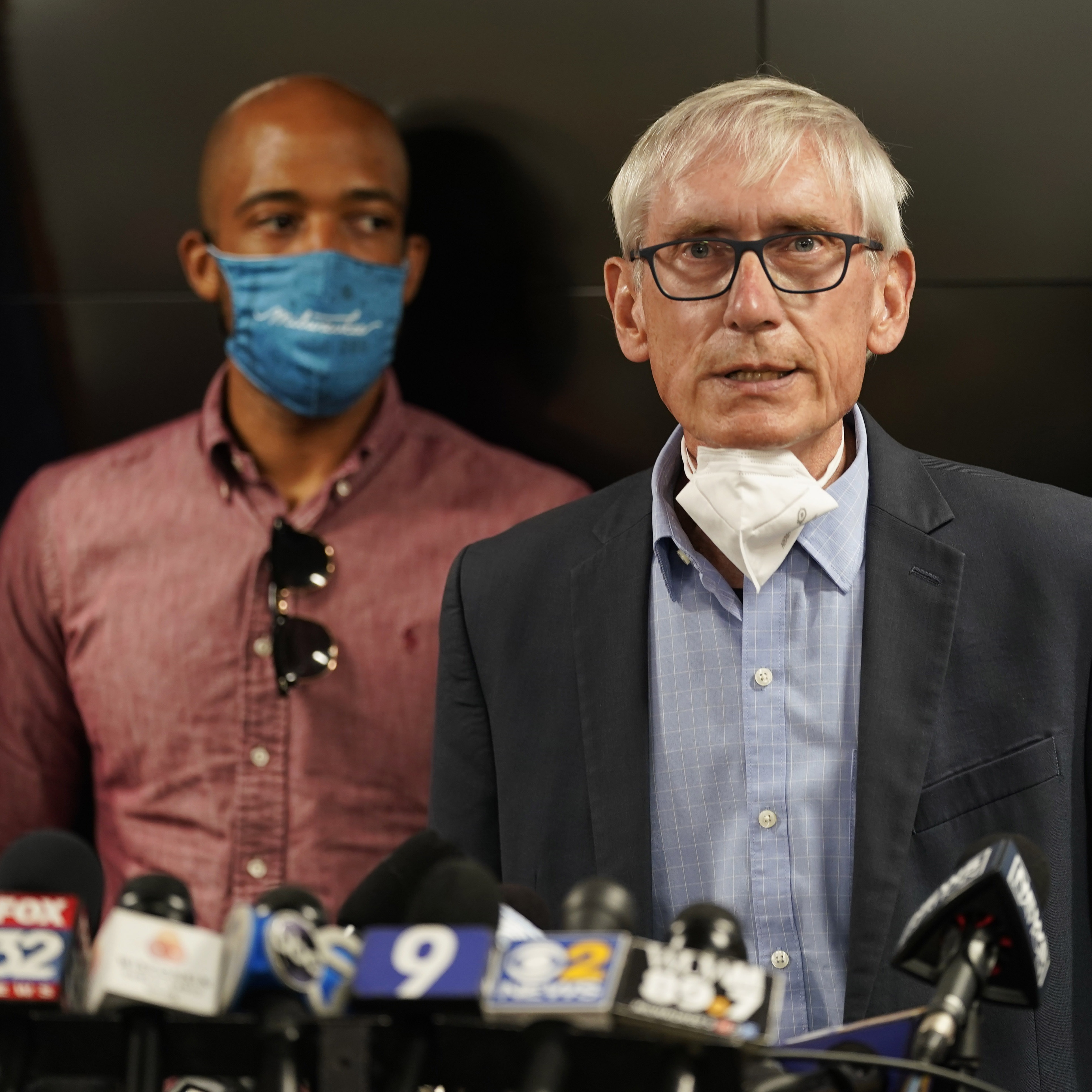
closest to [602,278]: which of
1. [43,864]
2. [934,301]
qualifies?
[934,301]

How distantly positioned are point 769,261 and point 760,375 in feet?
0.44

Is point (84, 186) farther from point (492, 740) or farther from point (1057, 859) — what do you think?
point (1057, 859)

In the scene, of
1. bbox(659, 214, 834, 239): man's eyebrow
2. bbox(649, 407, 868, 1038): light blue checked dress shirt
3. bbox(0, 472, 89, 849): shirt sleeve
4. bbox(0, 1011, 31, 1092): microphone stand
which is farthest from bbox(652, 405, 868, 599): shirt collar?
bbox(0, 472, 89, 849): shirt sleeve

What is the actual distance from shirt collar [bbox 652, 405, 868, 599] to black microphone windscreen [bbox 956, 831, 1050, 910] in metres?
0.67

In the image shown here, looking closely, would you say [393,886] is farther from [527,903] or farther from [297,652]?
[297,652]

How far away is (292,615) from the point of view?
2318 millimetres

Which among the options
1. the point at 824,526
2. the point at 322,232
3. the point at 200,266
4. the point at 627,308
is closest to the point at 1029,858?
the point at 824,526

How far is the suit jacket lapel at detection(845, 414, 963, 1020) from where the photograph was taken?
4.86 feet

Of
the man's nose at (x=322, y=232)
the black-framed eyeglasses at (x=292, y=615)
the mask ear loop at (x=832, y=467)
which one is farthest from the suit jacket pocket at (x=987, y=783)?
the man's nose at (x=322, y=232)

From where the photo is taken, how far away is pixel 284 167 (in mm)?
2338

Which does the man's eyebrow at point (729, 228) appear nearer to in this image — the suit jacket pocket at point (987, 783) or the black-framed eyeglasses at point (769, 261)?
the black-framed eyeglasses at point (769, 261)

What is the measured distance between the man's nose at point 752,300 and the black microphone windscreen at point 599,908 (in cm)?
91

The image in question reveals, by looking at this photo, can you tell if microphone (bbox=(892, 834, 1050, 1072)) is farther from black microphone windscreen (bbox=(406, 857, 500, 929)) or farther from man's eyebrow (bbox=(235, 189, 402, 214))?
man's eyebrow (bbox=(235, 189, 402, 214))

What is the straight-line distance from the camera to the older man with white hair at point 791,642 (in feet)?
5.01
